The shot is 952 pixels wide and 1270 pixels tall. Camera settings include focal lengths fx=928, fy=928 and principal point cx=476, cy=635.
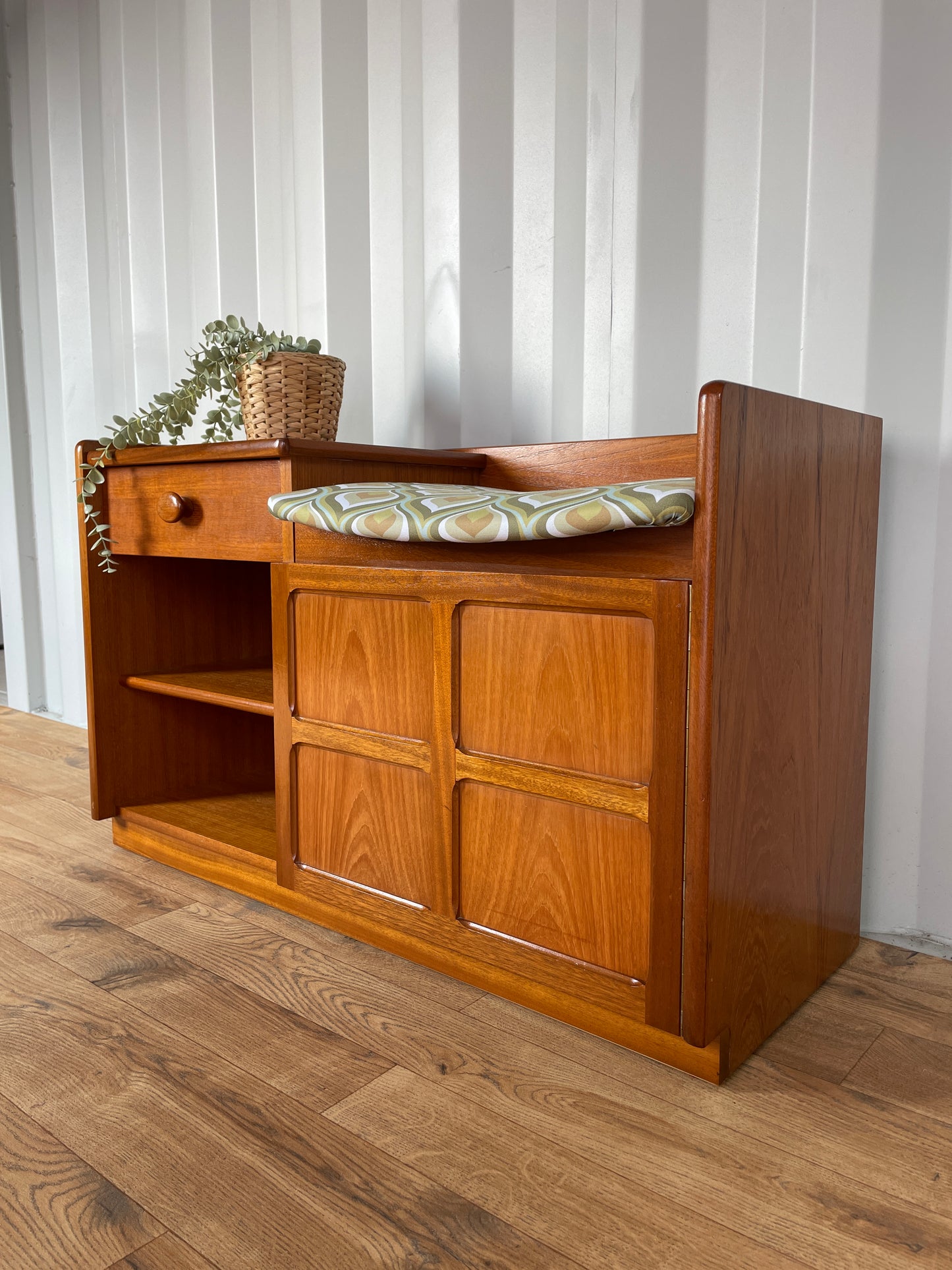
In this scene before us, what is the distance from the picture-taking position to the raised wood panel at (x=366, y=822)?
1118mm

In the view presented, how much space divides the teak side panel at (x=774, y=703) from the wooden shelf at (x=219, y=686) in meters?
0.65

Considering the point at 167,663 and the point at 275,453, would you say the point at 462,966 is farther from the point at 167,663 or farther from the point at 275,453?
the point at 167,663

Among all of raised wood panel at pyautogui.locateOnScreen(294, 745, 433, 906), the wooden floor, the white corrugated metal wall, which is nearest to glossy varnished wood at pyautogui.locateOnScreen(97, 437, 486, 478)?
the white corrugated metal wall

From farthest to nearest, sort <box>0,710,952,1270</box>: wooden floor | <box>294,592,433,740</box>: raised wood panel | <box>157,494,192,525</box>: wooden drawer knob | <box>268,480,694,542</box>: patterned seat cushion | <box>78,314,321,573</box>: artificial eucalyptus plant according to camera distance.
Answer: <box>78,314,321,573</box>: artificial eucalyptus plant, <box>157,494,192,525</box>: wooden drawer knob, <box>294,592,433,740</box>: raised wood panel, <box>268,480,694,542</box>: patterned seat cushion, <box>0,710,952,1270</box>: wooden floor

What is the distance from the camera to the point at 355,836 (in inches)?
46.8

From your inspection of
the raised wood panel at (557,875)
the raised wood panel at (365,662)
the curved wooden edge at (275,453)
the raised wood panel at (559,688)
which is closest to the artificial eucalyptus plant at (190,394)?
the curved wooden edge at (275,453)

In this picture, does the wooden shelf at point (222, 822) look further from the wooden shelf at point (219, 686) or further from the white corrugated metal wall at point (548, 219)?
the white corrugated metal wall at point (548, 219)

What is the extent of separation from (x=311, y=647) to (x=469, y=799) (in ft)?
1.00

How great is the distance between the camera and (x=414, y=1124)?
2.84 feet

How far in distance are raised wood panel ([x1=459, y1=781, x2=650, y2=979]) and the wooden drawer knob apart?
0.62m

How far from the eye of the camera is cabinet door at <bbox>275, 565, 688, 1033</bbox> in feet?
→ 2.98

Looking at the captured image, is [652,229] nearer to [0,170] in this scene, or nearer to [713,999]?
[713,999]

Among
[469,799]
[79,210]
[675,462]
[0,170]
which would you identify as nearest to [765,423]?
[675,462]

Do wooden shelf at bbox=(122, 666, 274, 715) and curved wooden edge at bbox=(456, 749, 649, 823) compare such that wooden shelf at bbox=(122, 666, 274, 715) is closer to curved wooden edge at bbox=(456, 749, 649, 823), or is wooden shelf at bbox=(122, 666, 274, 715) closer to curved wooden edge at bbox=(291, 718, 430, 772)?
curved wooden edge at bbox=(291, 718, 430, 772)
